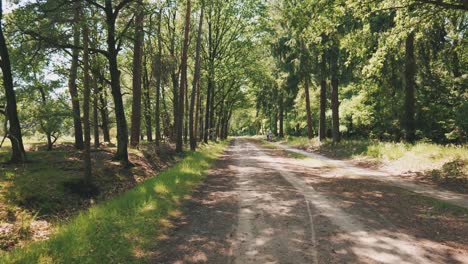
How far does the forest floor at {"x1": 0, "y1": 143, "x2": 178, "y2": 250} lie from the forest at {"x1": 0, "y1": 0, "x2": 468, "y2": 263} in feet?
0.14

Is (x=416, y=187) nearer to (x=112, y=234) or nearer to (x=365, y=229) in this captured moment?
(x=365, y=229)

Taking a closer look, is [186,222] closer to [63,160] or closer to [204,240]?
[204,240]

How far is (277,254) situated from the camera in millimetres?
5348

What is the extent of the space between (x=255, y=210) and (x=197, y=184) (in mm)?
4401

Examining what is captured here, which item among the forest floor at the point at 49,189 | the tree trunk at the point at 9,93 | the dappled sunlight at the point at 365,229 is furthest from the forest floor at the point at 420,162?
the tree trunk at the point at 9,93

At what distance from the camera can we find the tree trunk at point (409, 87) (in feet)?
60.6

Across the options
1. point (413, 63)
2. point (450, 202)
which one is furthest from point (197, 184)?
point (413, 63)

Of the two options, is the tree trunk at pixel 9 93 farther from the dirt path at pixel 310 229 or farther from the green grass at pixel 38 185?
the dirt path at pixel 310 229

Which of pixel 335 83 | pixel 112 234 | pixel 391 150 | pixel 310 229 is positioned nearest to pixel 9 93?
pixel 112 234

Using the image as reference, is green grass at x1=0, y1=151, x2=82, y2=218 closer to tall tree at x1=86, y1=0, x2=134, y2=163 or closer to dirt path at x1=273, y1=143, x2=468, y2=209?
tall tree at x1=86, y1=0, x2=134, y2=163

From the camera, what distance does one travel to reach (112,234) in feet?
20.5

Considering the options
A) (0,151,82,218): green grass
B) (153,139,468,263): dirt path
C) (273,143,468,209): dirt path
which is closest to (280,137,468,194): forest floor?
(273,143,468,209): dirt path

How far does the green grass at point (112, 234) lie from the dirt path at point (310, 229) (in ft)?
1.45

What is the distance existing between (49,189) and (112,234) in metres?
4.77
